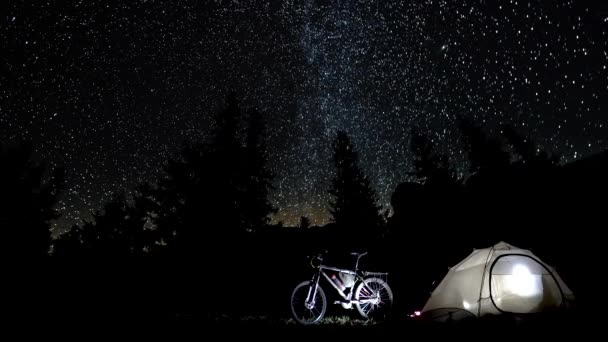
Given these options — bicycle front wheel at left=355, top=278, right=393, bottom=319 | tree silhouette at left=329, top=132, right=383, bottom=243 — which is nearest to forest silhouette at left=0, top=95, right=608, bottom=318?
tree silhouette at left=329, top=132, right=383, bottom=243

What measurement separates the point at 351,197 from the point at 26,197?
28096mm

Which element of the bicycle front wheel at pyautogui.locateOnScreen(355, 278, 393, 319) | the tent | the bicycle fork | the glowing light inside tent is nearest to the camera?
the tent

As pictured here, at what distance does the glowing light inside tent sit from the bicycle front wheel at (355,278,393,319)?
3388 millimetres

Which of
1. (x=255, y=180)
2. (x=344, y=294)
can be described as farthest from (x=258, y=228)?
(x=344, y=294)

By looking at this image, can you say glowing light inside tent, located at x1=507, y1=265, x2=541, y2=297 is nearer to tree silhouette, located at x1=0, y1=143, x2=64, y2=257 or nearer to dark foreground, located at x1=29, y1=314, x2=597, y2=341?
dark foreground, located at x1=29, y1=314, x2=597, y2=341

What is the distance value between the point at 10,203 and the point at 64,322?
2732cm

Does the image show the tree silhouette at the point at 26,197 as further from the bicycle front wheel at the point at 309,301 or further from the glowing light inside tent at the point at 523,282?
the glowing light inside tent at the point at 523,282

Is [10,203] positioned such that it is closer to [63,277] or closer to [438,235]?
[63,277]

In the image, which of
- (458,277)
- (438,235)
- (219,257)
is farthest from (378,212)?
(458,277)

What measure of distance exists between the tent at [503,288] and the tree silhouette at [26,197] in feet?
90.5

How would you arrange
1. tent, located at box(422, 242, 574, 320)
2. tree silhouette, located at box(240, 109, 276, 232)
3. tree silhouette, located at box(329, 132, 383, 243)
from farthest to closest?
tree silhouette, located at box(329, 132, 383, 243) → tree silhouette, located at box(240, 109, 276, 232) → tent, located at box(422, 242, 574, 320)

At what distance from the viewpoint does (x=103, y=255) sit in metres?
22.7

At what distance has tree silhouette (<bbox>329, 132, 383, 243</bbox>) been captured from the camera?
28.2 metres

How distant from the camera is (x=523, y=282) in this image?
7148mm
